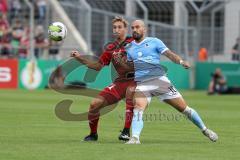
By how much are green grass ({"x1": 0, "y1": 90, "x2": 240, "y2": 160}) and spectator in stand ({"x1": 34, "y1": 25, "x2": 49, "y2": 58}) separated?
579 inches

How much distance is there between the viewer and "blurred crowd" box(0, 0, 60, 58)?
39.6 metres

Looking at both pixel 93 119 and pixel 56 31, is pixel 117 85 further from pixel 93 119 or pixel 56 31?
pixel 56 31

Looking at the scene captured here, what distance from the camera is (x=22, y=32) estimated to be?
132 ft

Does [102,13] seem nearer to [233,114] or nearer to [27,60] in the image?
[27,60]

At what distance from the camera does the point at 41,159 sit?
1162cm

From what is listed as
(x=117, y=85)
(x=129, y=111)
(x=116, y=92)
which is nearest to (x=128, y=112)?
(x=129, y=111)

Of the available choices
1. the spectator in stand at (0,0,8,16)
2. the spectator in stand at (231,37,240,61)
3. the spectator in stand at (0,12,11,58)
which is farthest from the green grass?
the spectator in stand at (231,37,240,61)

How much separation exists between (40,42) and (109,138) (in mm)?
24917

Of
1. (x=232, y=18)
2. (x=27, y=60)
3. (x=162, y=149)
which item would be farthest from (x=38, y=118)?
(x=232, y=18)

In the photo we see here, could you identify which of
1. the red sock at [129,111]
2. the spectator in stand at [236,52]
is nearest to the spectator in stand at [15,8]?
the spectator in stand at [236,52]

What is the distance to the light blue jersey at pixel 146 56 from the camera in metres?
14.2

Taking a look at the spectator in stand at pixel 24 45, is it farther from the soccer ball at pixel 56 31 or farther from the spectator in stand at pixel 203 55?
the soccer ball at pixel 56 31

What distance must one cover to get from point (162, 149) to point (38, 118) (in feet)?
25.4

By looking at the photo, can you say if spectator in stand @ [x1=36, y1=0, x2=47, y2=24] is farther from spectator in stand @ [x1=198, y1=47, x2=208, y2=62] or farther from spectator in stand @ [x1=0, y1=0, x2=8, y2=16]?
spectator in stand @ [x1=198, y1=47, x2=208, y2=62]
